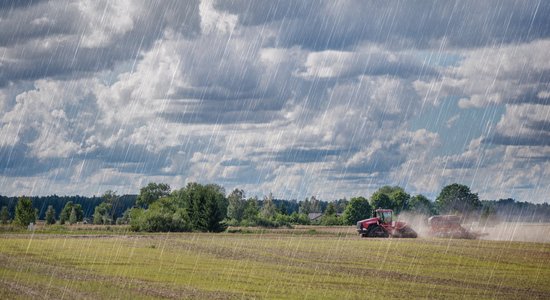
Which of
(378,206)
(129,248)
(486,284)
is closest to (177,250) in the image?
A: (129,248)

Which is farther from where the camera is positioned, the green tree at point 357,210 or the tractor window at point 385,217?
the green tree at point 357,210

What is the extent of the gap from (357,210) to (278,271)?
408ft

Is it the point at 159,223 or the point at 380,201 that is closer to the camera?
the point at 159,223

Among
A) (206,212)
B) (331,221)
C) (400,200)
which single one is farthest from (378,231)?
(400,200)

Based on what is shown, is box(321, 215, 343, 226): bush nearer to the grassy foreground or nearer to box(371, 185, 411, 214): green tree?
box(371, 185, 411, 214): green tree

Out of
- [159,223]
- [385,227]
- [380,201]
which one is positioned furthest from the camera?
[380,201]

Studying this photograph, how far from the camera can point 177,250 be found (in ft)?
178

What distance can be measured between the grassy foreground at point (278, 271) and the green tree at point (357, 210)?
334 feet

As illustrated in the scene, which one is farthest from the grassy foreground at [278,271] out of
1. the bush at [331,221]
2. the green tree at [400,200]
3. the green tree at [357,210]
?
the green tree at [400,200]

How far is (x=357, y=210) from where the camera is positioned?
527 ft

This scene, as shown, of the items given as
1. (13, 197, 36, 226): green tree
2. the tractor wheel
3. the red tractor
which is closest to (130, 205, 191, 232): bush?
the red tractor

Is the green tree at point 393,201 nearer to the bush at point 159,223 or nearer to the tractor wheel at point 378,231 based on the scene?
the bush at point 159,223

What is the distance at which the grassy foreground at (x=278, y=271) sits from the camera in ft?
95.6

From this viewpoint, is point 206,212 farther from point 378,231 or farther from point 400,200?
point 400,200
